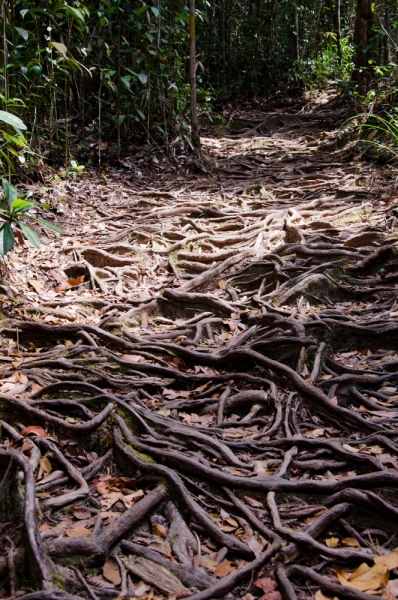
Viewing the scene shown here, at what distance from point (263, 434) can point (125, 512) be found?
825 mm

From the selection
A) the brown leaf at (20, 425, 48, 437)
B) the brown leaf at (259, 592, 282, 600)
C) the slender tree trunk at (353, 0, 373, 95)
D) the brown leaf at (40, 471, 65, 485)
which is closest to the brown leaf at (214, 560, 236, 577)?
the brown leaf at (259, 592, 282, 600)

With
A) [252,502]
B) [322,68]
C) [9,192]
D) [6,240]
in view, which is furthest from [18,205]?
[322,68]

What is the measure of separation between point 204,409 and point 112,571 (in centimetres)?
120

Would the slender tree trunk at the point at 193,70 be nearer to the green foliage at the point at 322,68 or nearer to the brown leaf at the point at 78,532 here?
the green foliage at the point at 322,68

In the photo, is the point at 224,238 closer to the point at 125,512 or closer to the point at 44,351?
the point at 44,351

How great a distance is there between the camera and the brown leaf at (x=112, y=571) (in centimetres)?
189

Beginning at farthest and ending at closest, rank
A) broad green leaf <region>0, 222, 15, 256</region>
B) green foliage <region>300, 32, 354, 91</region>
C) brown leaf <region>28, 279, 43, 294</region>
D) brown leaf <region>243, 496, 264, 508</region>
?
1. green foliage <region>300, 32, 354, 91</region>
2. brown leaf <region>28, 279, 43, 294</region>
3. broad green leaf <region>0, 222, 15, 256</region>
4. brown leaf <region>243, 496, 264, 508</region>

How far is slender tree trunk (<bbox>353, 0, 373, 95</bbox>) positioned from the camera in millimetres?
9312

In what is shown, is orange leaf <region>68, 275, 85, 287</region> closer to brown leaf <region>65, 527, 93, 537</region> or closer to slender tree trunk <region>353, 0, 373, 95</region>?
brown leaf <region>65, 527, 93, 537</region>

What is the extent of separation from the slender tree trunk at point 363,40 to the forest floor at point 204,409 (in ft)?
13.9

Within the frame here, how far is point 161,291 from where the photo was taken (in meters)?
4.67

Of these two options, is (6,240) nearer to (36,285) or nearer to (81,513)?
(36,285)

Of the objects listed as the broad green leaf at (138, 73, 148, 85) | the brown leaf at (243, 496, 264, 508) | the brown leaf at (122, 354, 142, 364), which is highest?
the broad green leaf at (138, 73, 148, 85)

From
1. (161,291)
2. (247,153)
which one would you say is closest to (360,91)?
(247,153)
